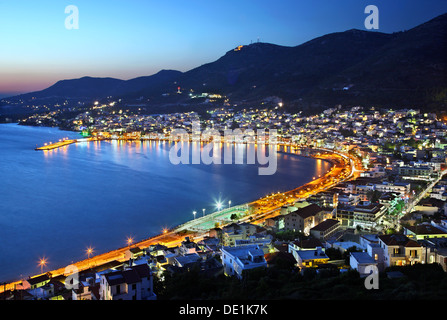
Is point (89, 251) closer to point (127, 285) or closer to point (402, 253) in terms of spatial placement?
point (127, 285)

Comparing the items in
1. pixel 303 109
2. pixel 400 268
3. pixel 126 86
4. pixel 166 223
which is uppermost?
pixel 126 86

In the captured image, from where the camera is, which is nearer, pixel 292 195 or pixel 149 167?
pixel 292 195

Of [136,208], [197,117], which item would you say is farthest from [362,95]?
[136,208]

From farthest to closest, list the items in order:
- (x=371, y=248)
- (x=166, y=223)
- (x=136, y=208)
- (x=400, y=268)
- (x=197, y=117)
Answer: (x=197, y=117)
(x=136, y=208)
(x=166, y=223)
(x=371, y=248)
(x=400, y=268)

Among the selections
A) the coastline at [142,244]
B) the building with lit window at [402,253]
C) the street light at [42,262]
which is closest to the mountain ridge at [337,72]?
the coastline at [142,244]

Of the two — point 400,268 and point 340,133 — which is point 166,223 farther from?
point 340,133

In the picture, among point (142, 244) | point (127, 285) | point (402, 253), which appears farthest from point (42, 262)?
point (402, 253)

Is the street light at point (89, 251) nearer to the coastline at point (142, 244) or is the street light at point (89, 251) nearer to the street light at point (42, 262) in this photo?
the coastline at point (142, 244)

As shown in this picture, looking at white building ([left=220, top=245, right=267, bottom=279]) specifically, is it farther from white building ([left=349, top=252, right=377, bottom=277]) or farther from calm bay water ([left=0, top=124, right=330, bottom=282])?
calm bay water ([left=0, top=124, right=330, bottom=282])
